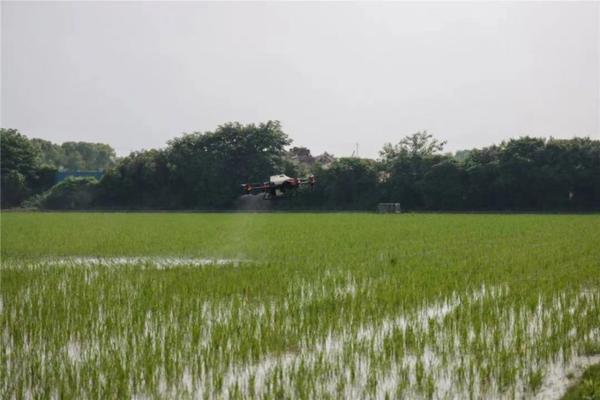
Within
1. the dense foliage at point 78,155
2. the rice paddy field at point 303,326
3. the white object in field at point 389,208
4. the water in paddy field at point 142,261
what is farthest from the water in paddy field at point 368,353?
the dense foliage at point 78,155

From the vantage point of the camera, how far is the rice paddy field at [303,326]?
4070 millimetres

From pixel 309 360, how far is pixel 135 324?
209cm

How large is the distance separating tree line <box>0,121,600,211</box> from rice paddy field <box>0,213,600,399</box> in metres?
26.0

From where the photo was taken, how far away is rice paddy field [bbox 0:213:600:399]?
4070 millimetres

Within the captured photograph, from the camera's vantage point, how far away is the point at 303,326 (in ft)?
18.3

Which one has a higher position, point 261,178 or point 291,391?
point 261,178

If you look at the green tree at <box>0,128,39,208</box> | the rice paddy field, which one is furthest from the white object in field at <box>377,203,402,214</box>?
the green tree at <box>0,128,39,208</box>

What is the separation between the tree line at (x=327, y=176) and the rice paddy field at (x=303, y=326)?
1023 inches

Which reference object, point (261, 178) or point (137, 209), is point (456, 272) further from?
point (137, 209)

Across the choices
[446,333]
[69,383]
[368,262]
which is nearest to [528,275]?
[368,262]

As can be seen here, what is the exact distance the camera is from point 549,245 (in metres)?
13.4

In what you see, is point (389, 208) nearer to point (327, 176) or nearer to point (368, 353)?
point (327, 176)

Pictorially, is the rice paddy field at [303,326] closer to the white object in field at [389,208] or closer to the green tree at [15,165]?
the white object in field at [389,208]

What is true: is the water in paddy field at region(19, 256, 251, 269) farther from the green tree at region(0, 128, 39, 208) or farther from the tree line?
the green tree at region(0, 128, 39, 208)
